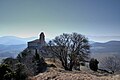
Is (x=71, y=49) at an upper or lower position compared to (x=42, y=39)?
lower

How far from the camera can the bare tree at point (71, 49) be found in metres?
47.1

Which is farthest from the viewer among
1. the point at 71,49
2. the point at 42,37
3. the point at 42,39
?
the point at 42,39

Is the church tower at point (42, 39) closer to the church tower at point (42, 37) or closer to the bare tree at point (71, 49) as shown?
the church tower at point (42, 37)

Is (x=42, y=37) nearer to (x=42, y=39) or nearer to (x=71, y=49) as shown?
(x=42, y=39)

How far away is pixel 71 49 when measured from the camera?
1890 inches

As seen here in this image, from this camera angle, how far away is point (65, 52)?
47.5 metres

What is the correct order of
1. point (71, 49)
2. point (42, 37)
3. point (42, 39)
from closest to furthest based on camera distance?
point (71, 49) → point (42, 37) → point (42, 39)

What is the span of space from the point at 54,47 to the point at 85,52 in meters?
7.69

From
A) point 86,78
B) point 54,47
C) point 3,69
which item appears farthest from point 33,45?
point 86,78

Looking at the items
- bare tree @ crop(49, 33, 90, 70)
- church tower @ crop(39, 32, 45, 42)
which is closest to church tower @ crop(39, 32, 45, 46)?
church tower @ crop(39, 32, 45, 42)

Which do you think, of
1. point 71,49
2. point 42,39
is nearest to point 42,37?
point 42,39

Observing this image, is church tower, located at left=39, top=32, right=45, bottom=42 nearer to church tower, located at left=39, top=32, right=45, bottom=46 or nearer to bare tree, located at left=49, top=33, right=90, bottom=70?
church tower, located at left=39, top=32, right=45, bottom=46

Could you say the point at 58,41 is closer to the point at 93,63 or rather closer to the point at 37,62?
the point at 37,62

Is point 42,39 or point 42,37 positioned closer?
point 42,37
